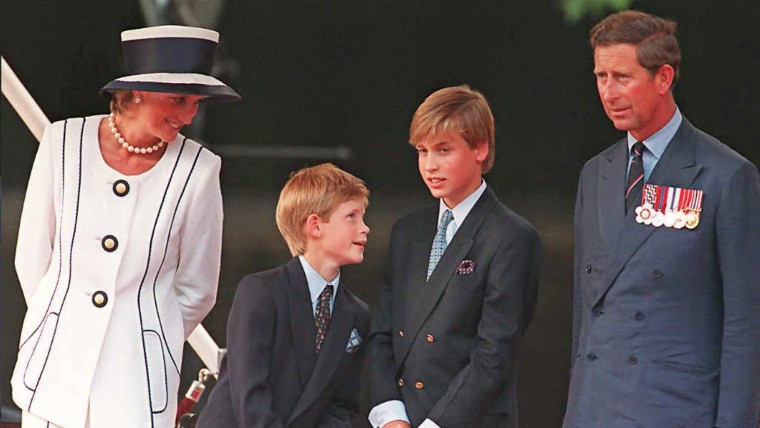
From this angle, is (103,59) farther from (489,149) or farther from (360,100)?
(489,149)

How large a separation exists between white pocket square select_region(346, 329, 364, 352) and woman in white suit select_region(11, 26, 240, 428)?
0.39 m

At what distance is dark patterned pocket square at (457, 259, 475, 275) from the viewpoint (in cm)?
353

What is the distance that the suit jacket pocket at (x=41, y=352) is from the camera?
3461mm

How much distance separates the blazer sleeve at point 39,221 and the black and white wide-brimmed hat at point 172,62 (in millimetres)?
213

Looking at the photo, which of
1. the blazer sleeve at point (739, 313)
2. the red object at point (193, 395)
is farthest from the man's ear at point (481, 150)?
the red object at point (193, 395)

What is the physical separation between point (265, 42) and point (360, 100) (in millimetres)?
693

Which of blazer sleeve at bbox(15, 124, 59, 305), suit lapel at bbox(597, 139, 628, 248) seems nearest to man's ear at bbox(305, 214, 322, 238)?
blazer sleeve at bbox(15, 124, 59, 305)

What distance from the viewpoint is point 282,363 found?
3.53 m

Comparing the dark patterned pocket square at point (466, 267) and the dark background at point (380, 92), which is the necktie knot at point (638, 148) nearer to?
the dark patterned pocket square at point (466, 267)

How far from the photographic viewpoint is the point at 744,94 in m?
7.63

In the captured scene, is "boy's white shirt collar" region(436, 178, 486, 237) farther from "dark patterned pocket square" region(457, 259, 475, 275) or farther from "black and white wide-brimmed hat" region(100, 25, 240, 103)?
"black and white wide-brimmed hat" region(100, 25, 240, 103)

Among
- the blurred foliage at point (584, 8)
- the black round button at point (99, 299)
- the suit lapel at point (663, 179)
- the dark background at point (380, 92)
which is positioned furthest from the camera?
the blurred foliage at point (584, 8)

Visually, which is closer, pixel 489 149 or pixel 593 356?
pixel 593 356

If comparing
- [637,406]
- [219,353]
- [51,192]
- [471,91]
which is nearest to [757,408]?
[637,406]
